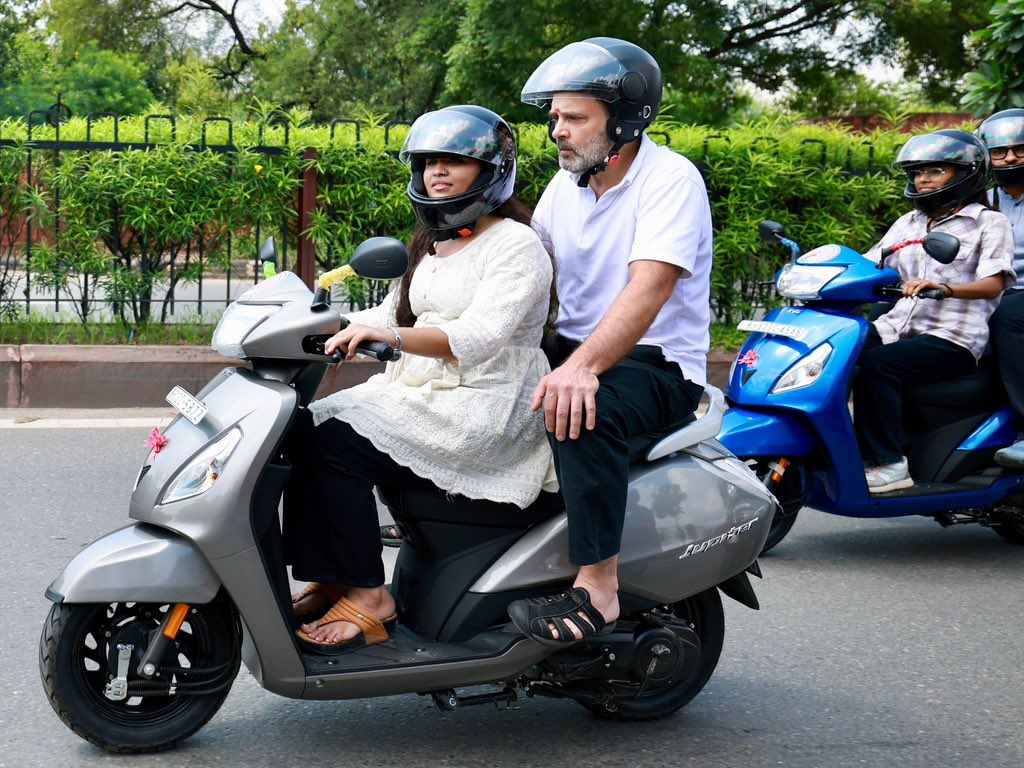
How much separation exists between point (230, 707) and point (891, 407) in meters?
2.95

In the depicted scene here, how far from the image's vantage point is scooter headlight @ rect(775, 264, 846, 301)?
18.5 feet

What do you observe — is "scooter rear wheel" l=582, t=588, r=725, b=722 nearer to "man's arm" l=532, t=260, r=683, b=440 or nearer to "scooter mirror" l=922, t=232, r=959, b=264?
"man's arm" l=532, t=260, r=683, b=440

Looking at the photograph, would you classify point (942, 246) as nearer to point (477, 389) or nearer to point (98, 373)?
point (477, 389)

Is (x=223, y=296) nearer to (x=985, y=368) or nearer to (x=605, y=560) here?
(x=985, y=368)

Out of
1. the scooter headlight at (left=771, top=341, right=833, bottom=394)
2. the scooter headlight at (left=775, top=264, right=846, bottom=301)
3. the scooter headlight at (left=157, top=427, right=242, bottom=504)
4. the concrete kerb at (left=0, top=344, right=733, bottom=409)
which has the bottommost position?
the concrete kerb at (left=0, top=344, right=733, bottom=409)

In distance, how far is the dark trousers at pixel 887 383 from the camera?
5684 millimetres

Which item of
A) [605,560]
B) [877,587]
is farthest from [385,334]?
[877,587]

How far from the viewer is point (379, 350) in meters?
3.23

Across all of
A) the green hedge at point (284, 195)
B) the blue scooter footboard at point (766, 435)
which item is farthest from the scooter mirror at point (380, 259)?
the green hedge at point (284, 195)

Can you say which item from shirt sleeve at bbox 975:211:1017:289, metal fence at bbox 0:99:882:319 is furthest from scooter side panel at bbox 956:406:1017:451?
metal fence at bbox 0:99:882:319

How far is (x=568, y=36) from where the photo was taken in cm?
2003

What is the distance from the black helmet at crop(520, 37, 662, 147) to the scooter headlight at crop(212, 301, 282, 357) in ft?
2.94

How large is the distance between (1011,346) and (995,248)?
0.39 metres

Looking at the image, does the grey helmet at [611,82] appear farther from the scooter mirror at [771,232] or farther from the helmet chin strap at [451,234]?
the scooter mirror at [771,232]
